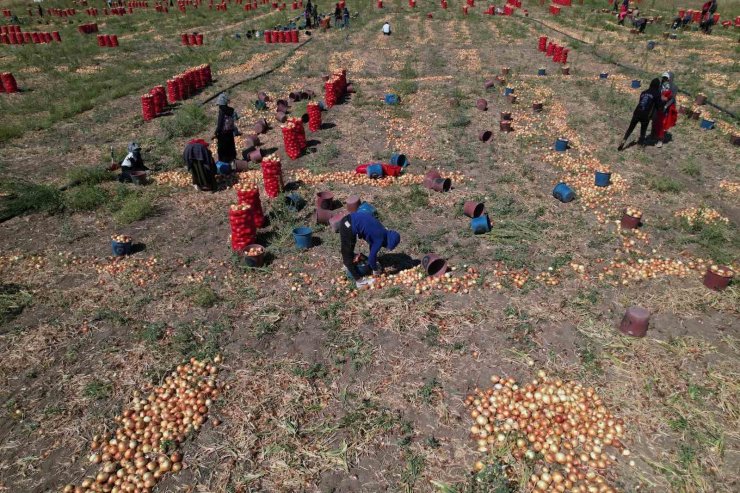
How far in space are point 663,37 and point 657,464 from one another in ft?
94.4

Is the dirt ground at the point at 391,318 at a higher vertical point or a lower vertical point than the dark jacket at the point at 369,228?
lower

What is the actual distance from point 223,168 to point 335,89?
22.3 ft

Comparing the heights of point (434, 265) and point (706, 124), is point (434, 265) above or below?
below

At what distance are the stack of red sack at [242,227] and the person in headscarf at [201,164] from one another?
A: 108 inches

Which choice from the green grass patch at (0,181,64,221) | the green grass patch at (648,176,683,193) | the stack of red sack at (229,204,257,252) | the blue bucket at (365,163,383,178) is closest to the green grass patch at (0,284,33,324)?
the green grass patch at (0,181,64,221)

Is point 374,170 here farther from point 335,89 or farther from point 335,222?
point 335,89

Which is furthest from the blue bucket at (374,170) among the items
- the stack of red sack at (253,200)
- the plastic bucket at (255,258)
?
the plastic bucket at (255,258)

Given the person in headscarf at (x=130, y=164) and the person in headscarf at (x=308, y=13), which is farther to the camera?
the person in headscarf at (x=308, y=13)

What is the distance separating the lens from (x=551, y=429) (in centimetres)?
526

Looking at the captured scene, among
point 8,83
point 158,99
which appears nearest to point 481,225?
point 158,99

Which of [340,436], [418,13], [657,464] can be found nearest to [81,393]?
[340,436]

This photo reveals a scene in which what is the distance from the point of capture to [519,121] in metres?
14.6

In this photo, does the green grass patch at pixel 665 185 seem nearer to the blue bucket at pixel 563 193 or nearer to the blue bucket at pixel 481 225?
the blue bucket at pixel 563 193

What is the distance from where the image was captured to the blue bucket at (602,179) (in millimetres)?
10336
